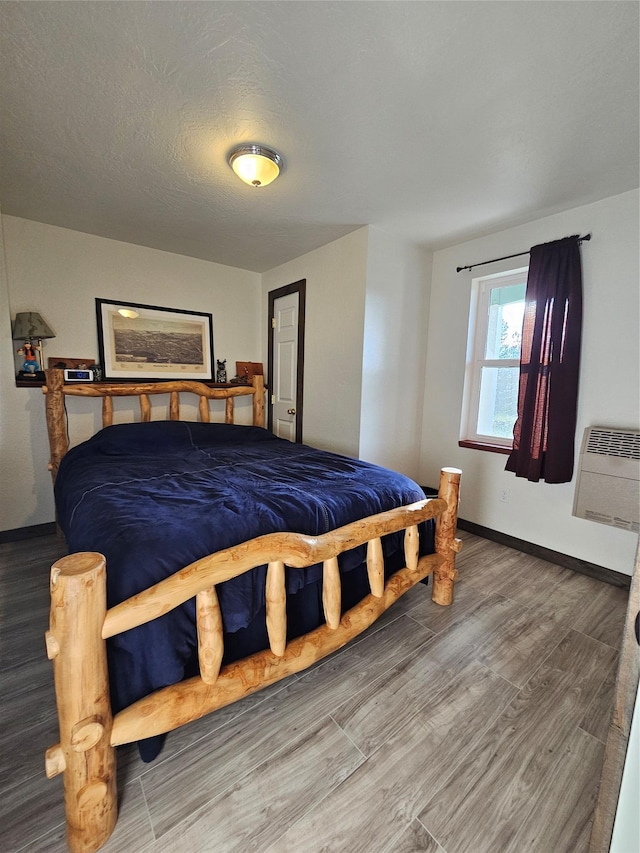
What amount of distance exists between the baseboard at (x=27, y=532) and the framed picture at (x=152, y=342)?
1.25 metres

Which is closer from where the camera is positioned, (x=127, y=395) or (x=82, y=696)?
(x=82, y=696)

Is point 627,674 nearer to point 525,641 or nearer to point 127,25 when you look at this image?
point 525,641

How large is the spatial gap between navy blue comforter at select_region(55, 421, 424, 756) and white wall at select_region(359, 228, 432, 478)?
2.55ft

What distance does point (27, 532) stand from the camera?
2.66 m

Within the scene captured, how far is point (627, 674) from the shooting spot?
540mm

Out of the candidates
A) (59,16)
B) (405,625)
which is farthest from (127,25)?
(405,625)

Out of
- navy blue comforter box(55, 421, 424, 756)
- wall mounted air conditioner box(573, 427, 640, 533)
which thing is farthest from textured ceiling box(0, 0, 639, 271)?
navy blue comforter box(55, 421, 424, 756)

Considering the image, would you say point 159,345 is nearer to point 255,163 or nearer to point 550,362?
point 255,163

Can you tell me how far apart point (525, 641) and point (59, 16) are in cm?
309

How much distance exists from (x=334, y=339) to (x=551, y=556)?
7.60 feet

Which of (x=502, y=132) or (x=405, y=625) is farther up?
(x=502, y=132)

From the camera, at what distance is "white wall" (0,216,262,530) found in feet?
8.34

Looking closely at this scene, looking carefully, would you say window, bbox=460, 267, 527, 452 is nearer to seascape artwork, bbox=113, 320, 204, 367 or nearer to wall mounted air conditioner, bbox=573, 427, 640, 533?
wall mounted air conditioner, bbox=573, 427, 640, 533

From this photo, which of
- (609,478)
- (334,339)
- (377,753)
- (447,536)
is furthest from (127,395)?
(609,478)
